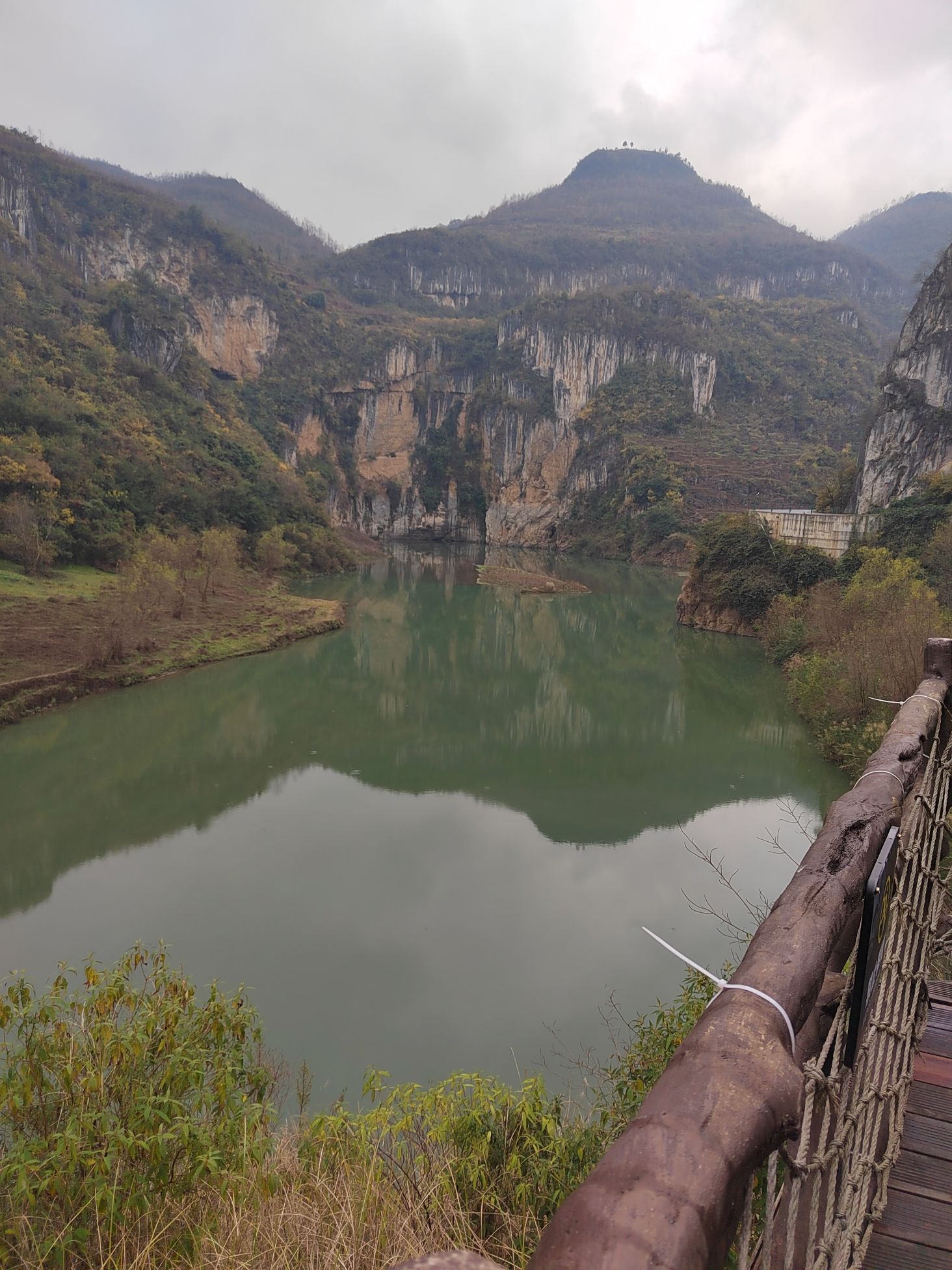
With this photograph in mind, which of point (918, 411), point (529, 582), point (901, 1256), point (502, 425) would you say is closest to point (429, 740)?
point (901, 1256)

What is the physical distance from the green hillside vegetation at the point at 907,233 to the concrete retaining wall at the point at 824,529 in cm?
8381

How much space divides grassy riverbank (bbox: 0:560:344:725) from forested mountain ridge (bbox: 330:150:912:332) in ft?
194

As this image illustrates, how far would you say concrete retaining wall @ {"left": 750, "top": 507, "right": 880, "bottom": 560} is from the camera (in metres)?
18.1

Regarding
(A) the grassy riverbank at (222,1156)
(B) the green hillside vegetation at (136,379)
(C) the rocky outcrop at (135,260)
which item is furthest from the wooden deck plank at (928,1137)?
(C) the rocky outcrop at (135,260)

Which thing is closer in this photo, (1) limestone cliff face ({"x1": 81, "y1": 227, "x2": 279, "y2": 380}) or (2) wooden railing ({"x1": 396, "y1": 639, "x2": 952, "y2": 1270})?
(2) wooden railing ({"x1": 396, "y1": 639, "x2": 952, "y2": 1270})

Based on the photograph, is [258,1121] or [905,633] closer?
[258,1121]

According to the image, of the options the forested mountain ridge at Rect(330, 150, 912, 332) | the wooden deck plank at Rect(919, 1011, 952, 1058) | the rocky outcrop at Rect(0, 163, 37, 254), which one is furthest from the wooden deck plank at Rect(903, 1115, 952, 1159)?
the forested mountain ridge at Rect(330, 150, 912, 332)

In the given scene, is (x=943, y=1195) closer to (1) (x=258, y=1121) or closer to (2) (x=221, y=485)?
(1) (x=258, y=1121)

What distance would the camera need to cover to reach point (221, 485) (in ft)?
92.3

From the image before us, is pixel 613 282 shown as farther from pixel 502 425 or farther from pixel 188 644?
pixel 188 644

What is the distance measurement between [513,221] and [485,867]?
10524 cm

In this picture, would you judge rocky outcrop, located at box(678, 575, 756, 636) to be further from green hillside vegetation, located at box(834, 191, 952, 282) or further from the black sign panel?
green hillside vegetation, located at box(834, 191, 952, 282)

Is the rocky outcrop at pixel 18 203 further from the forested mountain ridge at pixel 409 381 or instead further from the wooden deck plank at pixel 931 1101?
the wooden deck plank at pixel 931 1101

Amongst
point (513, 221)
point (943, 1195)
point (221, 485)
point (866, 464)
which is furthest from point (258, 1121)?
point (513, 221)
